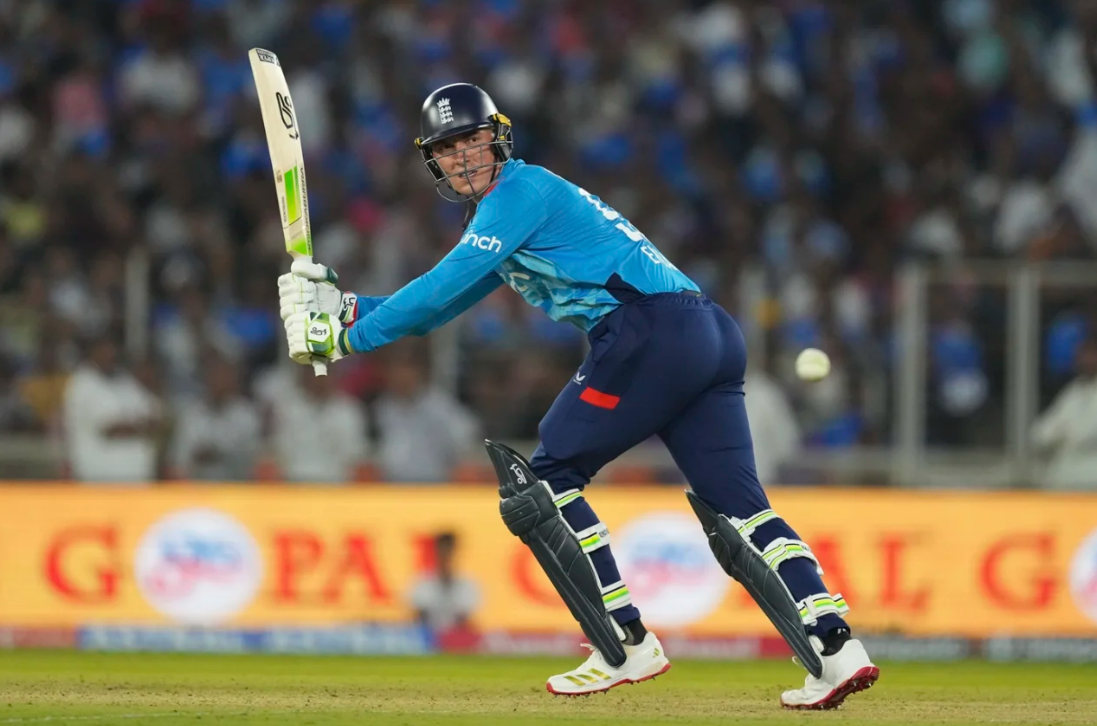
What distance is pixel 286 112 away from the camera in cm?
711

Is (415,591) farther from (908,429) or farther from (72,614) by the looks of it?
(908,429)

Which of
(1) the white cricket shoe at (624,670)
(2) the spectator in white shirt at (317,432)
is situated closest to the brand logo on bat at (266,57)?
(1) the white cricket shoe at (624,670)

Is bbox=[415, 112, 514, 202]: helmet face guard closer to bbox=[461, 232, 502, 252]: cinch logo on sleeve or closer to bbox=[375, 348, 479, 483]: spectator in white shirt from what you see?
bbox=[461, 232, 502, 252]: cinch logo on sleeve

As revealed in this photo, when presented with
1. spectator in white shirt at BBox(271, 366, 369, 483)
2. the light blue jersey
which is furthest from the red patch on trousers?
spectator in white shirt at BBox(271, 366, 369, 483)

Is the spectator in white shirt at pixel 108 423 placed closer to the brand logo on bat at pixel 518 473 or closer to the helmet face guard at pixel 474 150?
the helmet face guard at pixel 474 150

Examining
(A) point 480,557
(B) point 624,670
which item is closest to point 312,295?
(B) point 624,670

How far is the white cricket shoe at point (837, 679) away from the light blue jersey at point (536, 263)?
145cm

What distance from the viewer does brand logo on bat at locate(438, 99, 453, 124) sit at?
6578mm

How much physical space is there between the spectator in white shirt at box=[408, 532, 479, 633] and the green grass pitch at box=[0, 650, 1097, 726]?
163 cm

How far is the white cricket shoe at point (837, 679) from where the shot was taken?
20.3 ft

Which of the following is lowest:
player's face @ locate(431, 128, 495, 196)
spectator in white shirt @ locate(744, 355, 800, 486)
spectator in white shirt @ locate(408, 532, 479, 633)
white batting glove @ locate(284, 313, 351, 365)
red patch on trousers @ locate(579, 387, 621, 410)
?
spectator in white shirt @ locate(408, 532, 479, 633)

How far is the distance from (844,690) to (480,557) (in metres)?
5.74

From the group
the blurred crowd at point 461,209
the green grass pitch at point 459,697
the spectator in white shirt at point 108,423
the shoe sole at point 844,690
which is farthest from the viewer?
the blurred crowd at point 461,209

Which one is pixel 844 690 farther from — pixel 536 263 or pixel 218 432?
pixel 218 432
